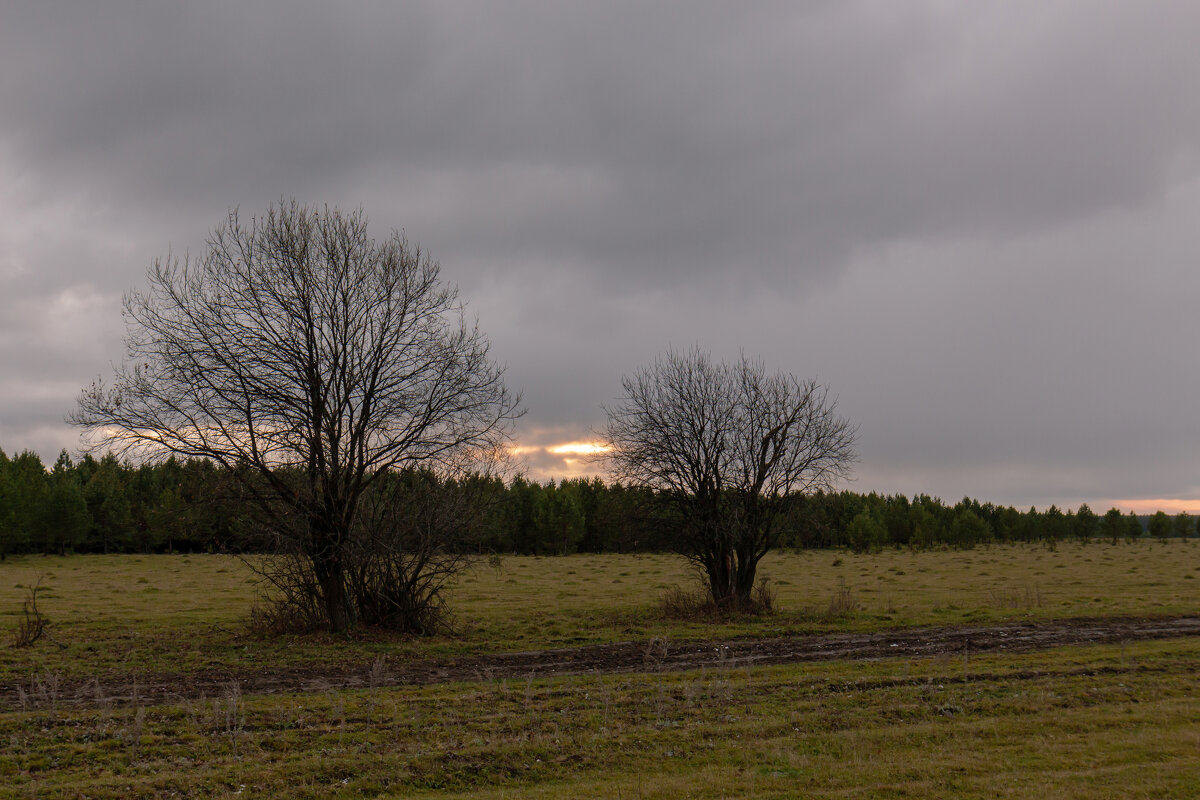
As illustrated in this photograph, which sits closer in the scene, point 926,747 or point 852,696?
point 926,747

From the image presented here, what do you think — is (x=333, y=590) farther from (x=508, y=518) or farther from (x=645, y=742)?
(x=508, y=518)

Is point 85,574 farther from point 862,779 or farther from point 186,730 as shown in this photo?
point 862,779

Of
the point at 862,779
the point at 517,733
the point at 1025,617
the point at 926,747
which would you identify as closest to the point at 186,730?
the point at 517,733

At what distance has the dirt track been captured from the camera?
13594 millimetres

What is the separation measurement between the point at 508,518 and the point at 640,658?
101 ft

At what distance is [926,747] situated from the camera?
33.1ft

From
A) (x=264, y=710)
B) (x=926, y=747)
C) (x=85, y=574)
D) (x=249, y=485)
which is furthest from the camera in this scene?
(x=85, y=574)

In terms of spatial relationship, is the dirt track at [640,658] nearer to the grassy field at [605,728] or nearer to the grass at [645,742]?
the grassy field at [605,728]

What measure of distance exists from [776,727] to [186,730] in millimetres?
8034

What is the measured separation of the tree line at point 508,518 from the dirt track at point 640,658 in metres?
4.27

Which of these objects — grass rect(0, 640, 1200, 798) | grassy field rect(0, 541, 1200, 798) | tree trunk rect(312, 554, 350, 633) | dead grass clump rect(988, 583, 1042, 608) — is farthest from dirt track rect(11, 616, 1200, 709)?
tree trunk rect(312, 554, 350, 633)

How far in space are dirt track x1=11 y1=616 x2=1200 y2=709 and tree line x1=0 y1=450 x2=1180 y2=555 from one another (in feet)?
14.0

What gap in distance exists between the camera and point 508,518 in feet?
158

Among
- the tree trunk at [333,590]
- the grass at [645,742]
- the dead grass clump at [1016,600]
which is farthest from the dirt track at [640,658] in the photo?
the tree trunk at [333,590]
